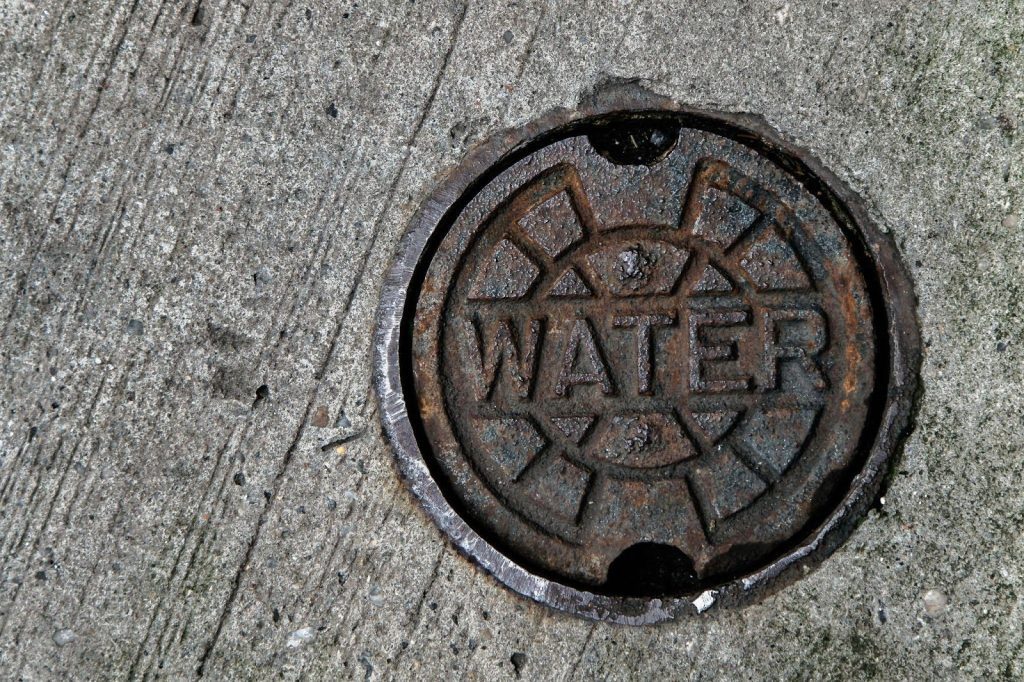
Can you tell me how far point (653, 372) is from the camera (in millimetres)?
1913

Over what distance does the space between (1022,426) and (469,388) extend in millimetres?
1238

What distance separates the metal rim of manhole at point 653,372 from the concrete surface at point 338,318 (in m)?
0.08

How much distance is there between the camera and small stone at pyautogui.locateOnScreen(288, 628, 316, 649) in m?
1.93

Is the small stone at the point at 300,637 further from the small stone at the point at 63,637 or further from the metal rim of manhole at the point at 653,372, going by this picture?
the small stone at the point at 63,637

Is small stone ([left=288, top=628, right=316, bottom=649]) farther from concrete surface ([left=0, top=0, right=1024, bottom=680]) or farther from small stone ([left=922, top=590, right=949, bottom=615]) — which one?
small stone ([left=922, top=590, right=949, bottom=615])

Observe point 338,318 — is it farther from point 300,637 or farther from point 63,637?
point 63,637

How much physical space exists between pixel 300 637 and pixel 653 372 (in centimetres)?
99

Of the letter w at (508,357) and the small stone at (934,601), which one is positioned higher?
the letter w at (508,357)

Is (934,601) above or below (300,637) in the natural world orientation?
above

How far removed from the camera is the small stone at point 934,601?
188cm

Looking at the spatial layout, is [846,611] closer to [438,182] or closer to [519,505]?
[519,505]

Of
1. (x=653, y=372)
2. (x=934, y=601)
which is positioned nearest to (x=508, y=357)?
(x=653, y=372)

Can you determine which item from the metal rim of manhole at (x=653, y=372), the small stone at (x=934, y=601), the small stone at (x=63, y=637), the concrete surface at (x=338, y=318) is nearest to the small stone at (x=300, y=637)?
the concrete surface at (x=338, y=318)

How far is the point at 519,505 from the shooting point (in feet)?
6.32
